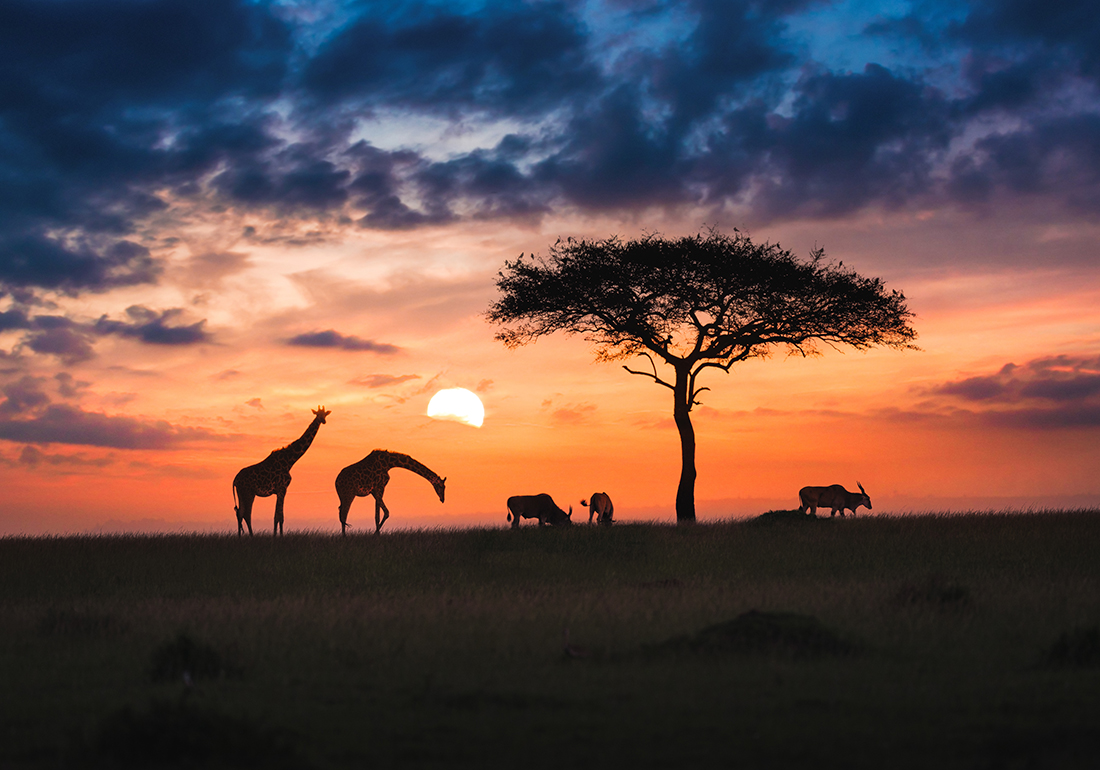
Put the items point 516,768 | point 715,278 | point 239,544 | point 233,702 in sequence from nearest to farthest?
point 516,768, point 233,702, point 239,544, point 715,278

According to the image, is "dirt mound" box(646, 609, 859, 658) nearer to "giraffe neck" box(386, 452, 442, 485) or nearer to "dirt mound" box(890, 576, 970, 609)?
"dirt mound" box(890, 576, 970, 609)

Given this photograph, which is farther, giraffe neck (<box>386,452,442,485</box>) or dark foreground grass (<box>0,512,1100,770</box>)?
giraffe neck (<box>386,452,442,485</box>)

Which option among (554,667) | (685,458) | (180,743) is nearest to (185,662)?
(180,743)

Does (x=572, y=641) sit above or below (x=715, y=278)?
below

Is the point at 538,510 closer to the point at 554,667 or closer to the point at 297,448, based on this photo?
the point at 297,448

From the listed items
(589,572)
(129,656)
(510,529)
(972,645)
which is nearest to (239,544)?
(510,529)

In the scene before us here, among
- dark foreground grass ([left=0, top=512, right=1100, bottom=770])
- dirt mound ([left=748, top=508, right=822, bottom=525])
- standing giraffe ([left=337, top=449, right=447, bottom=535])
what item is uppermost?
standing giraffe ([left=337, top=449, right=447, bottom=535])

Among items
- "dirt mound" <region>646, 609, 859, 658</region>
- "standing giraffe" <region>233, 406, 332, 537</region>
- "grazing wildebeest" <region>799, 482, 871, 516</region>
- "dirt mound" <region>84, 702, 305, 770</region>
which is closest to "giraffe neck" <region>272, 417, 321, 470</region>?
"standing giraffe" <region>233, 406, 332, 537</region>

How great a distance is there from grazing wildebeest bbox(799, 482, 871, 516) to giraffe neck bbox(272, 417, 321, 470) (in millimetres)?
18147

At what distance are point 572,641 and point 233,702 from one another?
5.16 metres

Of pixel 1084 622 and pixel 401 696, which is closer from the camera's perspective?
pixel 401 696

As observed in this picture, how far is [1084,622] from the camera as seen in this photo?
15.7 m

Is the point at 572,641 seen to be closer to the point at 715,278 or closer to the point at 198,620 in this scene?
the point at 198,620

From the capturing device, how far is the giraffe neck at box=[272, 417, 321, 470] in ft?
103
